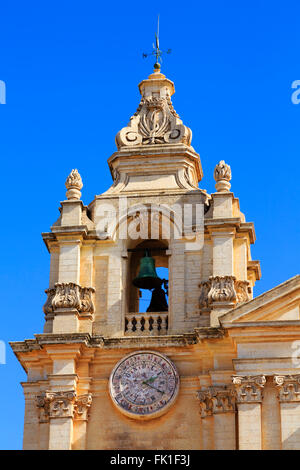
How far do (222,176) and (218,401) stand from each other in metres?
5.47

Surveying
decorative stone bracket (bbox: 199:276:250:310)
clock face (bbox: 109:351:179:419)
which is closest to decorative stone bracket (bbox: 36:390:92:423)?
clock face (bbox: 109:351:179:419)

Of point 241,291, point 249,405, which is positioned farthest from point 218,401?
point 241,291

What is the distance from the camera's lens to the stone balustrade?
31750 millimetres

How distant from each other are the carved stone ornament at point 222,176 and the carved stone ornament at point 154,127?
4.50 ft

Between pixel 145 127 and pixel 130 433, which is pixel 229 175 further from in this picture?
pixel 130 433

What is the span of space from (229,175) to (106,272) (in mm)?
3559

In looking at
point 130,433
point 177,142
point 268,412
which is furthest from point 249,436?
point 177,142

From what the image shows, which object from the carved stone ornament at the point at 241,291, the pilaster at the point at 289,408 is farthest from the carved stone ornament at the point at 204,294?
the pilaster at the point at 289,408

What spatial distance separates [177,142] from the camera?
33875 mm

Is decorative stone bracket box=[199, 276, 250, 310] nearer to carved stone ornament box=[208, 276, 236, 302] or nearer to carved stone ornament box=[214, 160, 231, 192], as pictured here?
carved stone ornament box=[208, 276, 236, 302]

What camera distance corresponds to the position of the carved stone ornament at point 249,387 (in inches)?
1169

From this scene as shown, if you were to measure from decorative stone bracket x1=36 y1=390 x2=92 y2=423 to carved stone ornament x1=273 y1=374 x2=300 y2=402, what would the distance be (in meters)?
4.07
